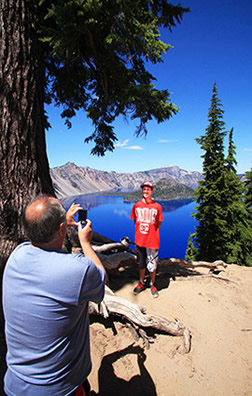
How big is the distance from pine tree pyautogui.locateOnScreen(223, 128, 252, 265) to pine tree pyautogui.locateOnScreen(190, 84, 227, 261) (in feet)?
1.14

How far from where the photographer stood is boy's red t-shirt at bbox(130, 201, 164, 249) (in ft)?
12.4

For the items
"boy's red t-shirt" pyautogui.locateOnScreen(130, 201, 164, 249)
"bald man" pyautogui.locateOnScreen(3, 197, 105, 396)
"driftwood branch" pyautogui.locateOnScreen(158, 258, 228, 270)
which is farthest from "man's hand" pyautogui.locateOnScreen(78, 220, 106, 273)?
"driftwood branch" pyautogui.locateOnScreen(158, 258, 228, 270)

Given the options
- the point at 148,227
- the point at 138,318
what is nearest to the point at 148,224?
the point at 148,227

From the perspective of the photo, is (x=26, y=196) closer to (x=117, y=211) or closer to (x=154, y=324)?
(x=154, y=324)

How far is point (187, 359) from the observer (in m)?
2.54

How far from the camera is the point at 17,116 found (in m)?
2.93

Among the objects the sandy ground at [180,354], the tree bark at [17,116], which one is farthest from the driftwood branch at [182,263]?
the tree bark at [17,116]

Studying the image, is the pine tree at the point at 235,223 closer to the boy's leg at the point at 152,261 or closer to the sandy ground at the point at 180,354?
the sandy ground at the point at 180,354

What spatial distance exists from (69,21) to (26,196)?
8.70 ft

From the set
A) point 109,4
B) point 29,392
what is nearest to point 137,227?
point 29,392

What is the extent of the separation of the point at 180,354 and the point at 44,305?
249 centimetres

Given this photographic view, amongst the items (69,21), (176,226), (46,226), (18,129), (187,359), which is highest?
(69,21)

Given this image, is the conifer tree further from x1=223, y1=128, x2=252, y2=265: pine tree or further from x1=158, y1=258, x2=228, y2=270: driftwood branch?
x1=158, y1=258, x2=228, y2=270: driftwood branch

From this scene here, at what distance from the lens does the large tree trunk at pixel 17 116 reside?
2830mm
